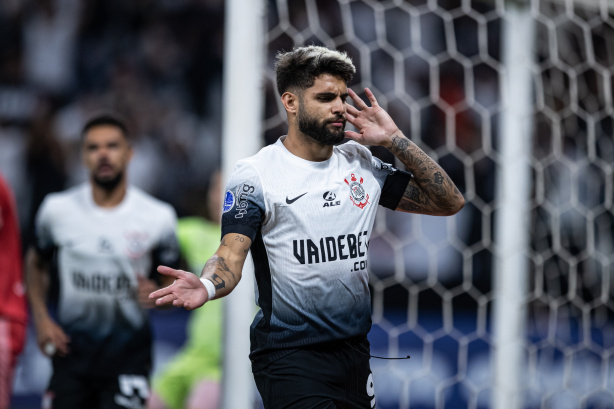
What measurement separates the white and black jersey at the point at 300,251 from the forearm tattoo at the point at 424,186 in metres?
0.23

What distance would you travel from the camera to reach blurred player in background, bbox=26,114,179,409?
387 cm

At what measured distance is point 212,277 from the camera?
2088mm

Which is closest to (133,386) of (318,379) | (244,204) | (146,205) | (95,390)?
(95,390)

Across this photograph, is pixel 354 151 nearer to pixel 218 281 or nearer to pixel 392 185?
pixel 392 185

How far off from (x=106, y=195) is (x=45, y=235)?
1.25 ft

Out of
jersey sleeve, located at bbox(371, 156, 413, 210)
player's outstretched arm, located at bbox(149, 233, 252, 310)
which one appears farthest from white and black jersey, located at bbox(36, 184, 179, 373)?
player's outstretched arm, located at bbox(149, 233, 252, 310)

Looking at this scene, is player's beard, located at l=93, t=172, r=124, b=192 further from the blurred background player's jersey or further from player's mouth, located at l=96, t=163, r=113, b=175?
the blurred background player's jersey

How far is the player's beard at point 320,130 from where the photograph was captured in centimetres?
236

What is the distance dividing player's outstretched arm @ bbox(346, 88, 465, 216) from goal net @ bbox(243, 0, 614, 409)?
128 cm

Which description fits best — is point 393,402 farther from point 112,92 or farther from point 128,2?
point 128,2

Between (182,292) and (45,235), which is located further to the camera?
(45,235)

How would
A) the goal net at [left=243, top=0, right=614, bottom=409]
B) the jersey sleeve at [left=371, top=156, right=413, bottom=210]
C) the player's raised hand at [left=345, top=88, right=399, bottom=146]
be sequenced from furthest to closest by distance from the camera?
1. the goal net at [left=243, top=0, right=614, bottom=409]
2. the jersey sleeve at [left=371, top=156, right=413, bottom=210]
3. the player's raised hand at [left=345, top=88, right=399, bottom=146]

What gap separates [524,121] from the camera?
13.5ft

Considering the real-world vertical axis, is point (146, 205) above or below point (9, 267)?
above
